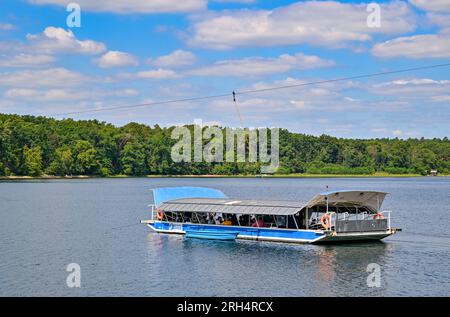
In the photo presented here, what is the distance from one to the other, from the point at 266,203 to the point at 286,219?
288 cm

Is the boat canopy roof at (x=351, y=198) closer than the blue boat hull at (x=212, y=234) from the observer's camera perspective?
Yes

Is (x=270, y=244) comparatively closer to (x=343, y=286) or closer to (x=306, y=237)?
(x=306, y=237)

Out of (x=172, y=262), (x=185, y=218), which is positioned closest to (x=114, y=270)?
(x=172, y=262)

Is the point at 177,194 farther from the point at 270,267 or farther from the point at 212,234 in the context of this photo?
the point at 270,267

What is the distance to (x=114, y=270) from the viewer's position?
162ft

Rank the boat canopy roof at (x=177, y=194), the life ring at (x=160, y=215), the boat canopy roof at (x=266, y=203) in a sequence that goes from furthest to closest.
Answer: the boat canopy roof at (x=177, y=194), the life ring at (x=160, y=215), the boat canopy roof at (x=266, y=203)

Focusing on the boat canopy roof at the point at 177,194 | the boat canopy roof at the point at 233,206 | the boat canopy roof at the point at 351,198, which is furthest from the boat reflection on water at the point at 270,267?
the boat canopy roof at the point at 177,194

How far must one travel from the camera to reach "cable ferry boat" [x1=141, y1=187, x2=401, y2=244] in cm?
5881

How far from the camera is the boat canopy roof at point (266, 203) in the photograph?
59.2 metres

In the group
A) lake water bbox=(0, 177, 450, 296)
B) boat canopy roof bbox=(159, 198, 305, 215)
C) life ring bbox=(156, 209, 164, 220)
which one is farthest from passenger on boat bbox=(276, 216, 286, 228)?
life ring bbox=(156, 209, 164, 220)

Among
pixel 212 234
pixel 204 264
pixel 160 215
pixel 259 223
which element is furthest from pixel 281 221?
pixel 160 215

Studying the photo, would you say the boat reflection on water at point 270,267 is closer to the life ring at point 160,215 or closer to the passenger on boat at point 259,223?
the passenger on boat at point 259,223

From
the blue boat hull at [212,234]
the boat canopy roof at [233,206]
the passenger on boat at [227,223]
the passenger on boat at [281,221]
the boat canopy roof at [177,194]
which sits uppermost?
the boat canopy roof at [177,194]

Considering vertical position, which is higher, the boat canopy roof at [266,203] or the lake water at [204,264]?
the boat canopy roof at [266,203]
